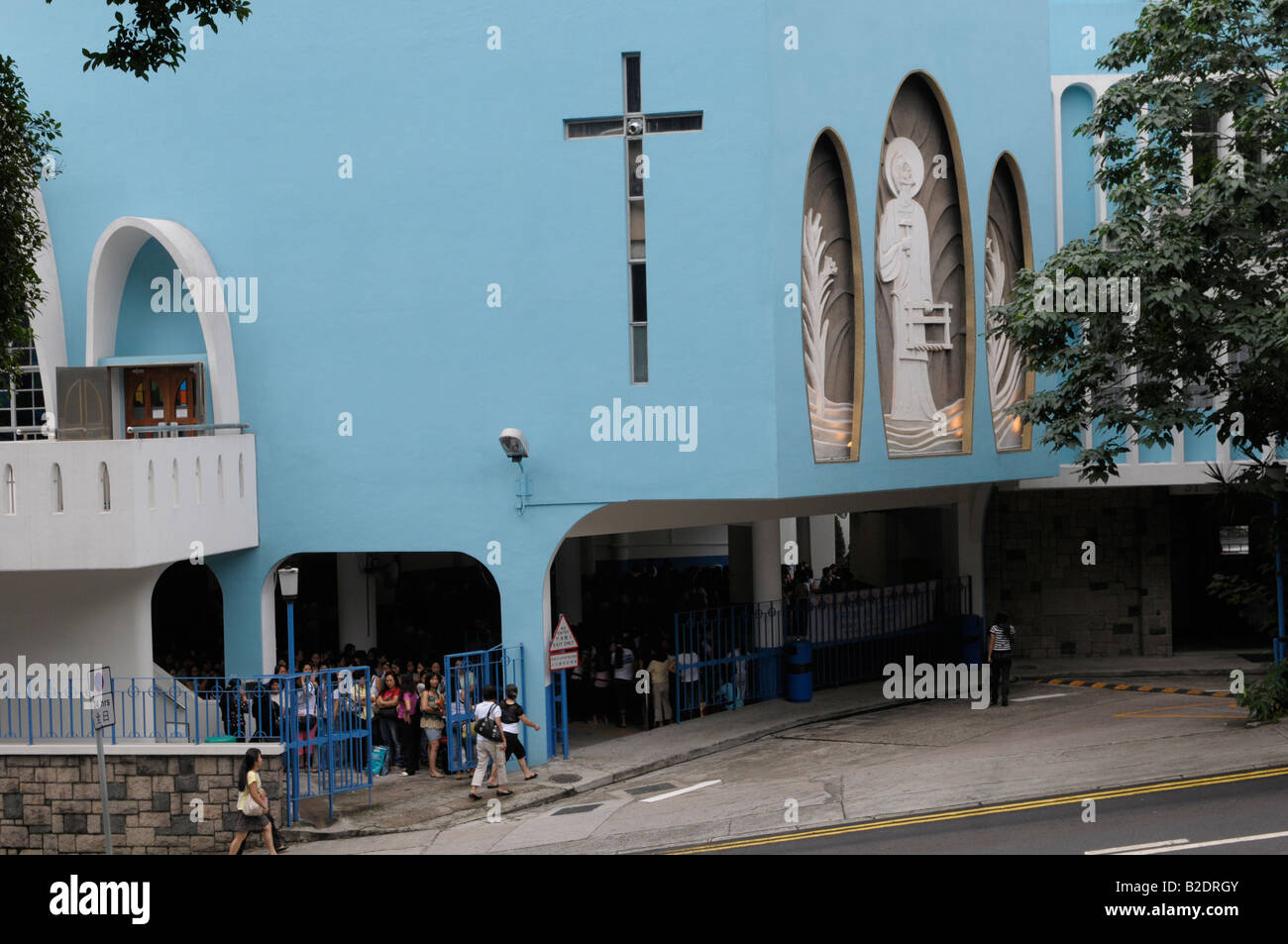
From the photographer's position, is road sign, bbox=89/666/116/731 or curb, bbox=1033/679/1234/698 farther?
curb, bbox=1033/679/1234/698

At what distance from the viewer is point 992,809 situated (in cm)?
1711

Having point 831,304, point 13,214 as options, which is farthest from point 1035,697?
point 13,214

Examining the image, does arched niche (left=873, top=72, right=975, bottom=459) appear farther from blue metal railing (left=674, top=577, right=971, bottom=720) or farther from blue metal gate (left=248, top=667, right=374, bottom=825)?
blue metal gate (left=248, top=667, right=374, bottom=825)

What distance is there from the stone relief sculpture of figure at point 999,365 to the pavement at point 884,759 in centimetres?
450

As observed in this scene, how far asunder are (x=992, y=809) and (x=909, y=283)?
961cm

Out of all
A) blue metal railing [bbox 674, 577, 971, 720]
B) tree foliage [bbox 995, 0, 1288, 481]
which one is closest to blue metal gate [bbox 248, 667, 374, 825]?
blue metal railing [bbox 674, 577, 971, 720]

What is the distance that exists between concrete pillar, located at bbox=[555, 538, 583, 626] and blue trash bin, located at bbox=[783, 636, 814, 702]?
4.35 meters

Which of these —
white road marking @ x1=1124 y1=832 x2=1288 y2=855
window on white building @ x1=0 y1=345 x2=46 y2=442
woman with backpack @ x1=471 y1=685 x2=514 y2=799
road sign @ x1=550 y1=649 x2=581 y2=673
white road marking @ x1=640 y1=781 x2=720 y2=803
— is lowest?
white road marking @ x1=640 y1=781 x2=720 y2=803

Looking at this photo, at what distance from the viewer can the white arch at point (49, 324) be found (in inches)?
892

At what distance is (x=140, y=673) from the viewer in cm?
2034

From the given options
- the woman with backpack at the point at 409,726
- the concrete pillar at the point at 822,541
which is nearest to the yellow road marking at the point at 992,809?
the woman with backpack at the point at 409,726

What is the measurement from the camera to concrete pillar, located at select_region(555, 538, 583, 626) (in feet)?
91.8

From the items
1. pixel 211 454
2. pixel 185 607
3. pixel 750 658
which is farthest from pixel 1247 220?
pixel 185 607

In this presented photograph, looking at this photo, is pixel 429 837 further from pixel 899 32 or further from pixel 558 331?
pixel 899 32
